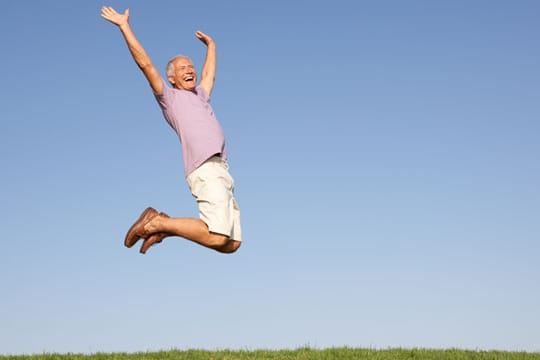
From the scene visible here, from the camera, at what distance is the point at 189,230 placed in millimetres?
7922

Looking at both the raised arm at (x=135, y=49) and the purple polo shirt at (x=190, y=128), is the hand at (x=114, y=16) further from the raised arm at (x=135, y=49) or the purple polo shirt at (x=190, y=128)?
the purple polo shirt at (x=190, y=128)

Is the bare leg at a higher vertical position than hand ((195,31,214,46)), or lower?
lower

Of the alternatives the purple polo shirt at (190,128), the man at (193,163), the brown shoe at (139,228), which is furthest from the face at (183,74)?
the brown shoe at (139,228)

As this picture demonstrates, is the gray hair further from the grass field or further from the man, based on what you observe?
the grass field

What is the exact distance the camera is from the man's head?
27.7 feet

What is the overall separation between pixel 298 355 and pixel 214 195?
15.5 feet

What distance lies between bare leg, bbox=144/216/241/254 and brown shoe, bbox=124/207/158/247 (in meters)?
0.08

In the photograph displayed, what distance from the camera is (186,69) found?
8430 mm

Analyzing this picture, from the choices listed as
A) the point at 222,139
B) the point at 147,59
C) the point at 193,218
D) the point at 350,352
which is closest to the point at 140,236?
the point at 193,218

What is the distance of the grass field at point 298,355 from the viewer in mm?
11508

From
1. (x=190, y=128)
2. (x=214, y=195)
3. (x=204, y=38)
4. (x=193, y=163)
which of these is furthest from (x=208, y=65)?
(x=214, y=195)

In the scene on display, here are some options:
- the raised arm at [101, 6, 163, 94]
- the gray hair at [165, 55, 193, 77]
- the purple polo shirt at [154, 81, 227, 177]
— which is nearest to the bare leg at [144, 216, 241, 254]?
the purple polo shirt at [154, 81, 227, 177]

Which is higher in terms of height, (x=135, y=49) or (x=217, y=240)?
(x=135, y=49)

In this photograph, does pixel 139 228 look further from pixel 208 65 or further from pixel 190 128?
pixel 208 65
